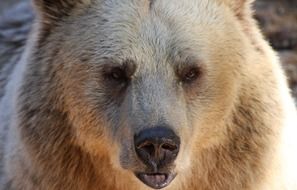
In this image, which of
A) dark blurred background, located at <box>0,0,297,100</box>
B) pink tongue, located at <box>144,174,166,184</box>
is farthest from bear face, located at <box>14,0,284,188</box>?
dark blurred background, located at <box>0,0,297,100</box>

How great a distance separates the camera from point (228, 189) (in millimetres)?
5895

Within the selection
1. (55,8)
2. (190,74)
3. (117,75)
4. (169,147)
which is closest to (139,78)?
(117,75)

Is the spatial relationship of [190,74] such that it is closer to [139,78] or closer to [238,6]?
[139,78]

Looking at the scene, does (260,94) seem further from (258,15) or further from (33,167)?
(258,15)

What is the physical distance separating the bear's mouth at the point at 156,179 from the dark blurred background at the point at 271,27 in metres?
2.26

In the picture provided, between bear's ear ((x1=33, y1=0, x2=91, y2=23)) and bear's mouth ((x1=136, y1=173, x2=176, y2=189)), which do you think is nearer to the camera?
bear's mouth ((x1=136, y1=173, x2=176, y2=189))

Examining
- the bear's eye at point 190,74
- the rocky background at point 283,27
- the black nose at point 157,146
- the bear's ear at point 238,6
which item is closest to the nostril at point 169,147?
the black nose at point 157,146

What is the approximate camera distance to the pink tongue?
5.32 meters

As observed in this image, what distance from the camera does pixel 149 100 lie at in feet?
17.5

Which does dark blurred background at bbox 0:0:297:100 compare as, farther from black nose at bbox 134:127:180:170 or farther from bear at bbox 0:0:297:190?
black nose at bbox 134:127:180:170

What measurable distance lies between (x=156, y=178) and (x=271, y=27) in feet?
14.6

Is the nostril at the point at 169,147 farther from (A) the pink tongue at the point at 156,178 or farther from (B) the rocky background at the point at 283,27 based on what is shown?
(B) the rocky background at the point at 283,27

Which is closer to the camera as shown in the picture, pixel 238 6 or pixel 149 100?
pixel 149 100

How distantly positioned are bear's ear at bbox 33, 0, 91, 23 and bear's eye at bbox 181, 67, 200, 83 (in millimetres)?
657
